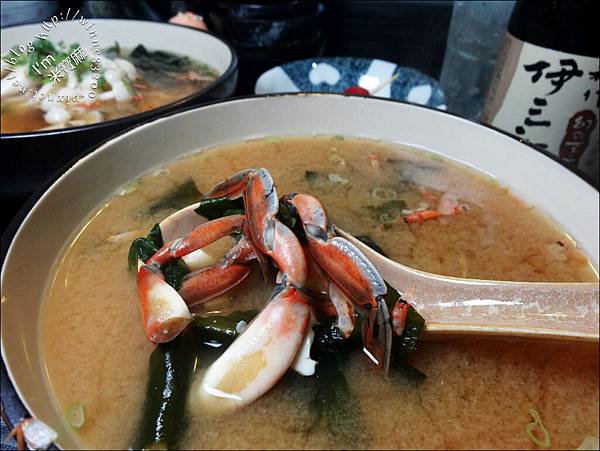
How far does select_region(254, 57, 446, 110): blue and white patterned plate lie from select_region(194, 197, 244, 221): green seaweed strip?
3.56ft

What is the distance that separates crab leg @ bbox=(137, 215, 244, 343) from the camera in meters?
0.75

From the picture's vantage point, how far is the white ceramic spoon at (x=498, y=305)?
793 mm

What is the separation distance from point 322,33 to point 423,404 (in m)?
2.00

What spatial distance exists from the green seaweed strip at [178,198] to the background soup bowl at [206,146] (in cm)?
12

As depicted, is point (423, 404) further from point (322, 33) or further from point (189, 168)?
point (322, 33)

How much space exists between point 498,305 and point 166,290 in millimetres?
611

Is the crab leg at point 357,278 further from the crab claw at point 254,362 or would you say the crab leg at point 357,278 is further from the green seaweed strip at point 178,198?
the green seaweed strip at point 178,198

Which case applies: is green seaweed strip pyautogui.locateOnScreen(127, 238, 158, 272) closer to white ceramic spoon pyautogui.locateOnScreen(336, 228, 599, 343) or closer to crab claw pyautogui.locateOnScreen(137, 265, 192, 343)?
crab claw pyautogui.locateOnScreen(137, 265, 192, 343)

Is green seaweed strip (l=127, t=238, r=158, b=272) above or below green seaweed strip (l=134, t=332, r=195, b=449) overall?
above

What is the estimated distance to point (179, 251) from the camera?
0.86 meters

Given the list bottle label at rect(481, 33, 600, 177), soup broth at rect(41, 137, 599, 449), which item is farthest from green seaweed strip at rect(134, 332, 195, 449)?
bottle label at rect(481, 33, 600, 177)

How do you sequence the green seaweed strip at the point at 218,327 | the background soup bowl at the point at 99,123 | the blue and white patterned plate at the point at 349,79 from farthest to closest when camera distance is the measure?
the blue and white patterned plate at the point at 349,79 < the background soup bowl at the point at 99,123 < the green seaweed strip at the point at 218,327

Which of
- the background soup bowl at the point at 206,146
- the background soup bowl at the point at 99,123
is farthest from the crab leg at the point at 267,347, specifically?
the background soup bowl at the point at 99,123

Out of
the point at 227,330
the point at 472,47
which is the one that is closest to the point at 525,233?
the point at 227,330
